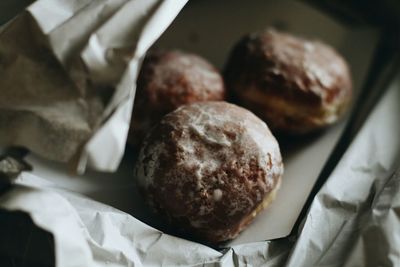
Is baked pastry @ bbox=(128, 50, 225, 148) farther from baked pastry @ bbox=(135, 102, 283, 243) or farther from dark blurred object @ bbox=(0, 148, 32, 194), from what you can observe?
dark blurred object @ bbox=(0, 148, 32, 194)

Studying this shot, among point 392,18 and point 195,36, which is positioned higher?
point 392,18

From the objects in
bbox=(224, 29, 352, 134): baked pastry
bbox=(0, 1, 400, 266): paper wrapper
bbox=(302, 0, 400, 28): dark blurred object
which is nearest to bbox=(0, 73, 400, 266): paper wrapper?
bbox=(0, 1, 400, 266): paper wrapper

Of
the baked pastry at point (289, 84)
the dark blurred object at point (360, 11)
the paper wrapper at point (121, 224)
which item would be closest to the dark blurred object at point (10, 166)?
the paper wrapper at point (121, 224)

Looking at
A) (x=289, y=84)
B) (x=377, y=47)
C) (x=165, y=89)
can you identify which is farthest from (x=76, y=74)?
(x=377, y=47)

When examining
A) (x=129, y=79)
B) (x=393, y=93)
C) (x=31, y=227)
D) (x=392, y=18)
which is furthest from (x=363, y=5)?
(x=31, y=227)

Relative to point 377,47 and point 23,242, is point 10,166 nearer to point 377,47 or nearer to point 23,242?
point 23,242

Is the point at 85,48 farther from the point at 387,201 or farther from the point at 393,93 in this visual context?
the point at 393,93
